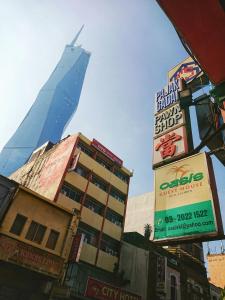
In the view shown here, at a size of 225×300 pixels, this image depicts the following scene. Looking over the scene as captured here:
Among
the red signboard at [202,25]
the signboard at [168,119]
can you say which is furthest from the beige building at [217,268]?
the red signboard at [202,25]

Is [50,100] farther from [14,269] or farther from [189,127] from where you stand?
[189,127]

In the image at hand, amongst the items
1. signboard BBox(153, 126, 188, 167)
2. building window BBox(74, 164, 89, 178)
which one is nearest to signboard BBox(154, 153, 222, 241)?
signboard BBox(153, 126, 188, 167)

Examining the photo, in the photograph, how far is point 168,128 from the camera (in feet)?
27.8

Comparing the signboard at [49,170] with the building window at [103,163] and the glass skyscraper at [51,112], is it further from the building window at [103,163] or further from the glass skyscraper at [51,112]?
the glass skyscraper at [51,112]

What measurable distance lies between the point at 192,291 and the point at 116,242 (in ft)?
31.9

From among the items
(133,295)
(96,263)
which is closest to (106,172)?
(96,263)

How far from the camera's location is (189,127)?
25.2 ft

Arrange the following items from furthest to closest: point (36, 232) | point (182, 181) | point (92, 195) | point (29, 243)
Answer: point (92, 195)
point (36, 232)
point (29, 243)
point (182, 181)

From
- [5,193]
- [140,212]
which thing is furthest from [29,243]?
[140,212]

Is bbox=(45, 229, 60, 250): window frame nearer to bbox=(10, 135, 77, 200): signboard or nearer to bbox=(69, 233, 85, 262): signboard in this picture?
bbox=(69, 233, 85, 262): signboard

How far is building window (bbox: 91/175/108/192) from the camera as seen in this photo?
29656mm

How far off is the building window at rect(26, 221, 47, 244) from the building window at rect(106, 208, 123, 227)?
39.5 feet

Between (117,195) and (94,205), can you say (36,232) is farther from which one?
(117,195)

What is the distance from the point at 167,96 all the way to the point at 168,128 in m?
2.01
